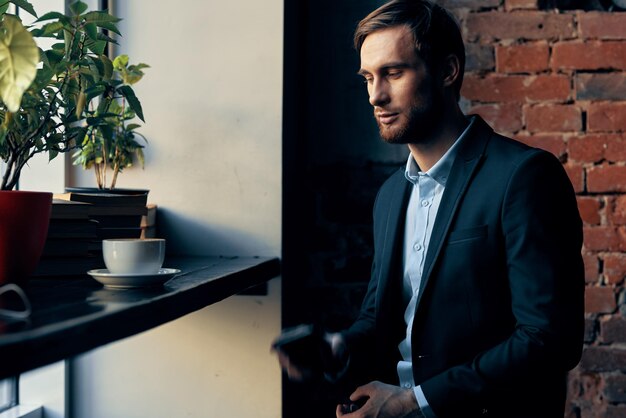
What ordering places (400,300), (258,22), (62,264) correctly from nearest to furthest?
(62,264)
(400,300)
(258,22)

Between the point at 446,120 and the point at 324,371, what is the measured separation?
0.63 meters

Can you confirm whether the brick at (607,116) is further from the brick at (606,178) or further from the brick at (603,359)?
A: the brick at (603,359)

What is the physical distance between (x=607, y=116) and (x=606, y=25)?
0.26 meters

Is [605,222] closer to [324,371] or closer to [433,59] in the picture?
[433,59]

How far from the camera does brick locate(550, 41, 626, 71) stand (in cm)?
207

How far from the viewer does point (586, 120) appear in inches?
81.6

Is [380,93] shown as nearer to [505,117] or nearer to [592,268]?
[505,117]

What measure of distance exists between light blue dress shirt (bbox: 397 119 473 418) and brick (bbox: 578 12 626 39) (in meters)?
0.72

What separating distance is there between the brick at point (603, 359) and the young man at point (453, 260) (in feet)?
2.20

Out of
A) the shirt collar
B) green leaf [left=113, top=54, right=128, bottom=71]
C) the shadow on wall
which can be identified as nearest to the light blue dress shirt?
the shirt collar

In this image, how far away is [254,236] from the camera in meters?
2.01

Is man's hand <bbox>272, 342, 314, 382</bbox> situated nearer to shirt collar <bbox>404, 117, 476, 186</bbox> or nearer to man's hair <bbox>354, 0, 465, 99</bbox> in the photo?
shirt collar <bbox>404, 117, 476, 186</bbox>

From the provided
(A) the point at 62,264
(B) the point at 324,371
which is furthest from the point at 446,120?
(A) the point at 62,264

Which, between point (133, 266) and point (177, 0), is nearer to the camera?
point (133, 266)
